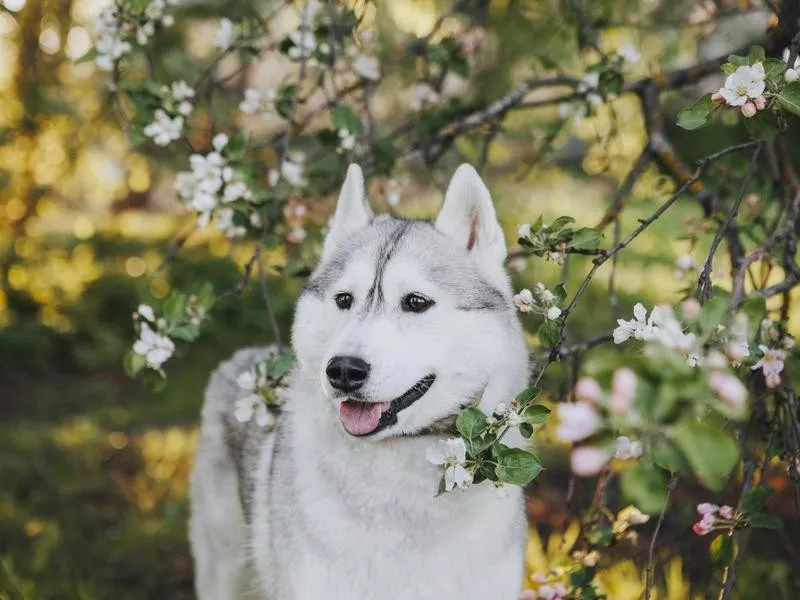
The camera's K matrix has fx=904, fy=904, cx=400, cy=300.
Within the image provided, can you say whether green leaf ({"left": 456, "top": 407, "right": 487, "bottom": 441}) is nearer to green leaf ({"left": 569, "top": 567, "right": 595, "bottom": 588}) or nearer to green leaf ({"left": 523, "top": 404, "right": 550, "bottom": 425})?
green leaf ({"left": 523, "top": 404, "right": 550, "bottom": 425})

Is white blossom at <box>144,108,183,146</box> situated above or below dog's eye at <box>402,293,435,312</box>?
above

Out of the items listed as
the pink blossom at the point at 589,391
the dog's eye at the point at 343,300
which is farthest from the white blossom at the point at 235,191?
the pink blossom at the point at 589,391

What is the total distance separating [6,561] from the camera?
13.3ft

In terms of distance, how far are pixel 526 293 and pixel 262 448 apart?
1.33 m

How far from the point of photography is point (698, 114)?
2.04m

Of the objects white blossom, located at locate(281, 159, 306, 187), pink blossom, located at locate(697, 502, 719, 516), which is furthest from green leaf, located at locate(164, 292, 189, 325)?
pink blossom, located at locate(697, 502, 719, 516)

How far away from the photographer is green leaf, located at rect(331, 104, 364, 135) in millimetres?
3123

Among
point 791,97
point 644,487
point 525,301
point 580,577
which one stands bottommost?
point 580,577

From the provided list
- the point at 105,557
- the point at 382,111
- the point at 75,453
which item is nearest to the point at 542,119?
the point at 382,111

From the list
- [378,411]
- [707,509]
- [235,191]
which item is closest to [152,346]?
[235,191]

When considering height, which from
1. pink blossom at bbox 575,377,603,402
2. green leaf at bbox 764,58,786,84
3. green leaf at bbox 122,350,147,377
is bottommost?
green leaf at bbox 122,350,147,377

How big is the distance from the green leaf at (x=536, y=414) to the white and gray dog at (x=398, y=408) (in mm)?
343

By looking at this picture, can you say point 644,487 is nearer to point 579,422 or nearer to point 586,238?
point 579,422

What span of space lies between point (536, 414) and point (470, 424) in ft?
0.51
